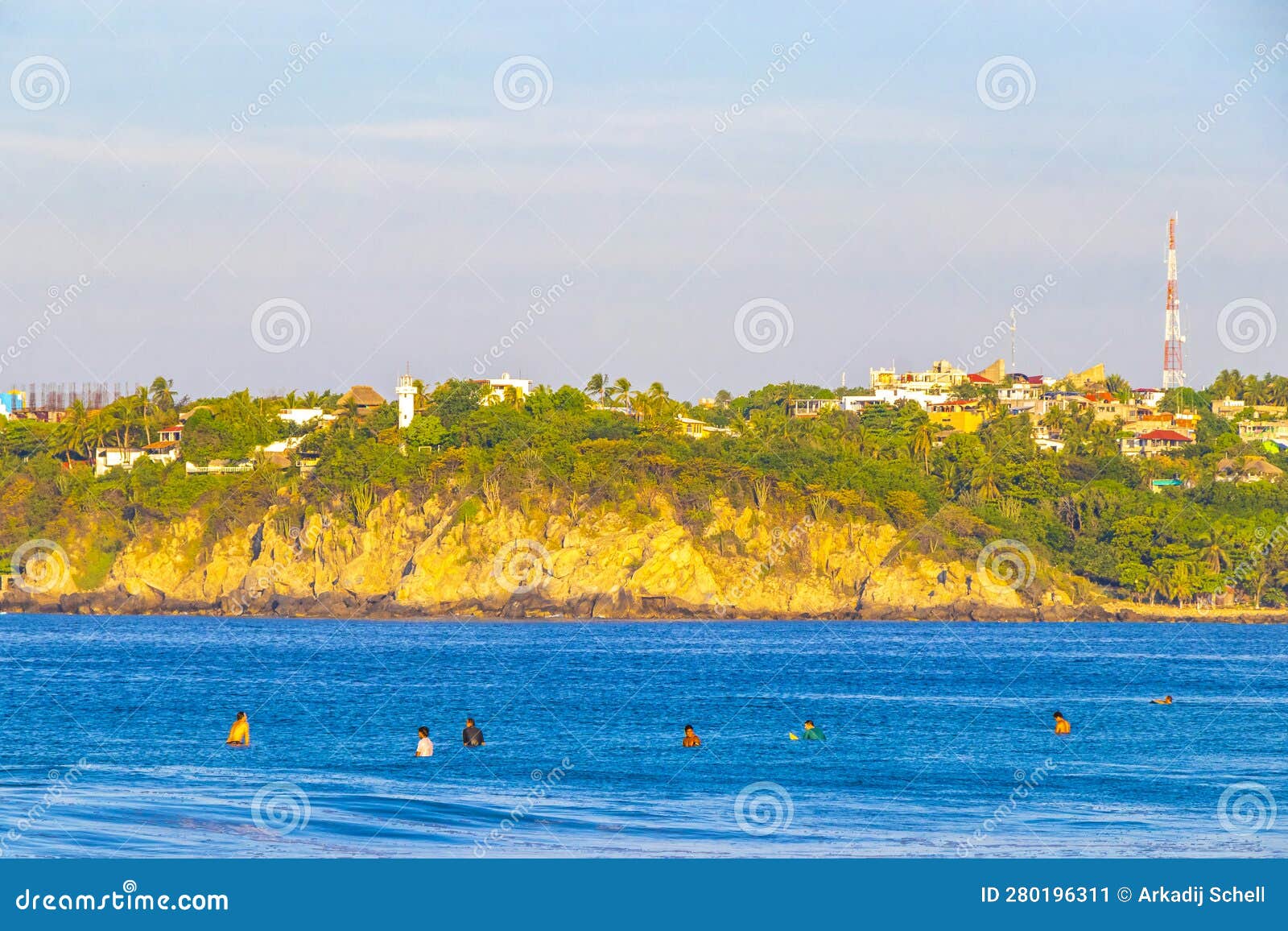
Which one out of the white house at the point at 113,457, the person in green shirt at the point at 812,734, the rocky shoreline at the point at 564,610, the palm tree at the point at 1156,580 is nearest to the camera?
the person in green shirt at the point at 812,734

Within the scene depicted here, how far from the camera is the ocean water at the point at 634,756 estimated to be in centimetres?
2819

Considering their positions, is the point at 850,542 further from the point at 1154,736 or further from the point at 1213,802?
the point at 1213,802

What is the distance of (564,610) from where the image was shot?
388 ft

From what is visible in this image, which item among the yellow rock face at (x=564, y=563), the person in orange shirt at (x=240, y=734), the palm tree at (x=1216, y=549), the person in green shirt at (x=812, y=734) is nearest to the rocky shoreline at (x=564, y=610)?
the yellow rock face at (x=564, y=563)

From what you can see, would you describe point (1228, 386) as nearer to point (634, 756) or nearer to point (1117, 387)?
point (1117, 387)

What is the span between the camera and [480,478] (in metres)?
121

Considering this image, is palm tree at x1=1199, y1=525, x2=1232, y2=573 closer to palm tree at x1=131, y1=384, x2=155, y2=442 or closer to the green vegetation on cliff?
the green vegetation on cliff

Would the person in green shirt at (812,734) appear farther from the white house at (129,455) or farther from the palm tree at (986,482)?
the white house at (129,455)

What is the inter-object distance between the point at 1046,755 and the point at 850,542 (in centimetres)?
7916

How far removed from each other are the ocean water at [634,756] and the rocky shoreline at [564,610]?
34.4 meters

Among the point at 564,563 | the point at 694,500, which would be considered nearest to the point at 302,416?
the point at 564,563

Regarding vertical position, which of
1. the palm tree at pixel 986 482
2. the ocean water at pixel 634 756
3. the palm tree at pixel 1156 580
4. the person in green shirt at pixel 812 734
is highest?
the palm tree at pixel 986 482

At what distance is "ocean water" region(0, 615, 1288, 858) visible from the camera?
92.5ft

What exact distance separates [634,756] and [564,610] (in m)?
79.2
